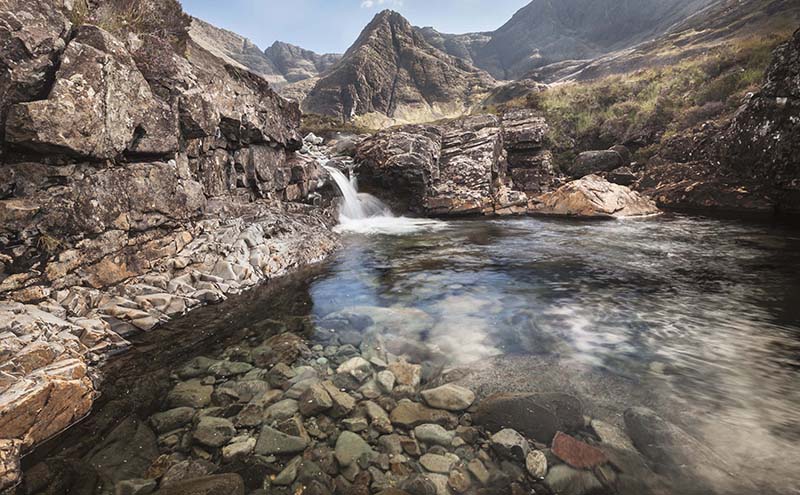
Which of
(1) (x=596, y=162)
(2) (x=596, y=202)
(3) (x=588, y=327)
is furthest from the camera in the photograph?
(1) (x=596, y=162)

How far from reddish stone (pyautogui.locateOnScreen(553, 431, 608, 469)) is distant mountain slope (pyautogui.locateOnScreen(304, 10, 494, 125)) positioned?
7268 centimetres

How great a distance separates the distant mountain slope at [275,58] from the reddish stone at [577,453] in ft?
390

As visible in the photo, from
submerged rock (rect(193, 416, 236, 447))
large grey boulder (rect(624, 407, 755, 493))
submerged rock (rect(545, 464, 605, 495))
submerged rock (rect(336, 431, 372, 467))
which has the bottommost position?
submerged rock (rect(545, 464, 605, 495))

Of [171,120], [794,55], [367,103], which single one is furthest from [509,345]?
[367,103]

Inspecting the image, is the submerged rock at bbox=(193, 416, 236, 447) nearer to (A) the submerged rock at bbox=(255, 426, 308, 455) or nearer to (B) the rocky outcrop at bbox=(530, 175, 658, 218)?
(A) the submerged rock at bbox=(255, 426, 308, 455)

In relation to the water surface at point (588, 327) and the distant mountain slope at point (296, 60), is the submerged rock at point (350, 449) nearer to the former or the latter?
the water surface at point (588, 327)

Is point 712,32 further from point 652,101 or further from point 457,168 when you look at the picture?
point 457,168

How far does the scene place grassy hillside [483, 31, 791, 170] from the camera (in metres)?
16.8

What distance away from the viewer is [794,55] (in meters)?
10.2

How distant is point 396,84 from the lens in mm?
85438

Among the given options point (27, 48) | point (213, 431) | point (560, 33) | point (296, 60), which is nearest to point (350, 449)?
point (213, 431)

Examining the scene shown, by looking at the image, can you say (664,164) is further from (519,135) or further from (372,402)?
(372,402)

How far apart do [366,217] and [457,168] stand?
19.3 ft

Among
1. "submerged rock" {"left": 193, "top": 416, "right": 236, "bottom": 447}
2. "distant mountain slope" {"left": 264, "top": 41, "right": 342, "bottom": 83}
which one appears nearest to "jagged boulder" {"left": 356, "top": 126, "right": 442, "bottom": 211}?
"submerged rock" {"left": 193, "top": 416, "right": 236, "bottom": 447}
